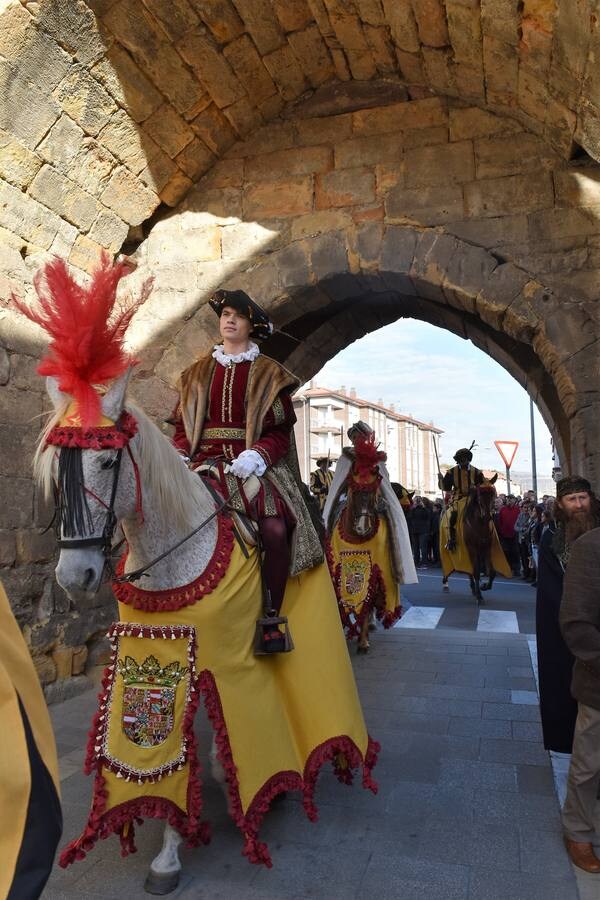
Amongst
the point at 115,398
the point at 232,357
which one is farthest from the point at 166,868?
the point at 232,357

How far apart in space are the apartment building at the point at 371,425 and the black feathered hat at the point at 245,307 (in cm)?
3350

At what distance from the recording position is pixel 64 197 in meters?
5.31

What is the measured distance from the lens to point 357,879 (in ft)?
8.39

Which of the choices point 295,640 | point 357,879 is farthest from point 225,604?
point 357,879

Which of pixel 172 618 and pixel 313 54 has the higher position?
pixel 313 54

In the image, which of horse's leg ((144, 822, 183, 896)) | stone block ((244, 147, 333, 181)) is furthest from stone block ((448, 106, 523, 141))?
horse's leg ((144, 822, 183, 896))

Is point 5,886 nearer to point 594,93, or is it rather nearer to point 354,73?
point 594,93

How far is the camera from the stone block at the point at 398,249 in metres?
5.70

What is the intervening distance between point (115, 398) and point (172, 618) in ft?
2.66

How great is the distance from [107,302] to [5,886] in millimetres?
1808

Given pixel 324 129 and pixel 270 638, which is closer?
pixel 270 638

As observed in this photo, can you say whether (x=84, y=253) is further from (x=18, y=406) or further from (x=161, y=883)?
(x=161, y=883)

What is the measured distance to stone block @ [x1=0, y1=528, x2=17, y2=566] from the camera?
15.6ft

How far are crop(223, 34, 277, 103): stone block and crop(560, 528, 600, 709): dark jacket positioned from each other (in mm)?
4634
